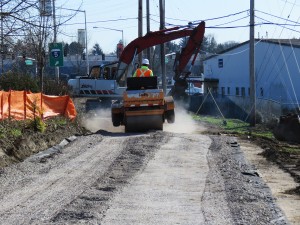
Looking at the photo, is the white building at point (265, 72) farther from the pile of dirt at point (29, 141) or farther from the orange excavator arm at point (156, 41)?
the pile of dirt at point (29, 141)

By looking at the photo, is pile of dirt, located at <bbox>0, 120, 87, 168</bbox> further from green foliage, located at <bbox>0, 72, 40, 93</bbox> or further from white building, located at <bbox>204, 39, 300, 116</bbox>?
A: white building, located at <bbox>204, 39, 300, 116</bbox>

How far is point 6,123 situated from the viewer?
789 inches

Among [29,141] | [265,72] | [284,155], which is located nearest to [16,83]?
[29,141]

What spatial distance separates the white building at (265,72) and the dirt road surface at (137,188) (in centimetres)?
2264

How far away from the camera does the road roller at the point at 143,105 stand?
2247cm

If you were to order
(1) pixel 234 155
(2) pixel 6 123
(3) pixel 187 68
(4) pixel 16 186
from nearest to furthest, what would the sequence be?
(4) pixel 16 186 < (1) pixel 234 155 < (2) pixel 6 123 < (3) pixel 187 68

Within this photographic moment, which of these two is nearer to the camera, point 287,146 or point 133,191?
point 133,191

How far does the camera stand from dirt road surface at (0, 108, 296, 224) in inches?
366

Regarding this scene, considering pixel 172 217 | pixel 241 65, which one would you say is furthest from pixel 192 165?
pixel 241 65

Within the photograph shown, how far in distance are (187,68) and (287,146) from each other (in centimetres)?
983

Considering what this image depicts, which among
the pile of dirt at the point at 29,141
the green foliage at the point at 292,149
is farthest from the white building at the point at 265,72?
the pile of dirt at the point at 29,141

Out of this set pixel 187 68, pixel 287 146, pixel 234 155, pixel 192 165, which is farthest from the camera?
pixel 187 68

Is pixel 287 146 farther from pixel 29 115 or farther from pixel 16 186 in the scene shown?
pixel 16 186

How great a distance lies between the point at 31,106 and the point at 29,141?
5813 mm
